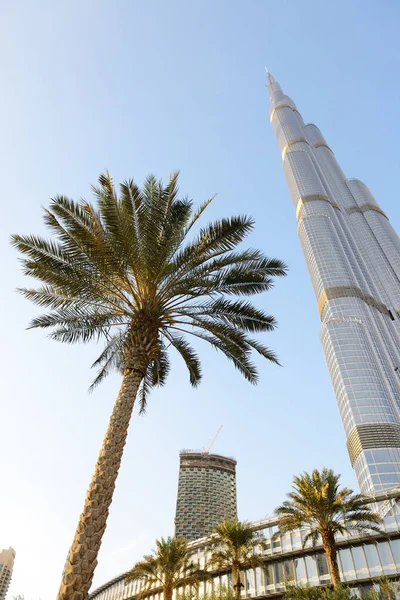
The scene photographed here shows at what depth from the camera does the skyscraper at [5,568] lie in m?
95.6

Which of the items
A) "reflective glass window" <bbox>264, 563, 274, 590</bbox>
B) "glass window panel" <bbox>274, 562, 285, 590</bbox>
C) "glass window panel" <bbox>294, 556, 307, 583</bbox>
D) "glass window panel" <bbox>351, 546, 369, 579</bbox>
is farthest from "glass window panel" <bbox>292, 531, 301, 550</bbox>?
"glass window panel" <bbox>351, 546, 369, 579</bbox>

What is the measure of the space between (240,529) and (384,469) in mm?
95884

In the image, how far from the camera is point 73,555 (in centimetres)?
809

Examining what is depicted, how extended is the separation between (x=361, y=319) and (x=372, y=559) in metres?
117

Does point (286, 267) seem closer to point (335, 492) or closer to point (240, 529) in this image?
point (335, 492)

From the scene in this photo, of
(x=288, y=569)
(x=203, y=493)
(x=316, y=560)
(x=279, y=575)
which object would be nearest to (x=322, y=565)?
(x=316, y=560)

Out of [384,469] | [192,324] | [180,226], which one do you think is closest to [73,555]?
[192,324]

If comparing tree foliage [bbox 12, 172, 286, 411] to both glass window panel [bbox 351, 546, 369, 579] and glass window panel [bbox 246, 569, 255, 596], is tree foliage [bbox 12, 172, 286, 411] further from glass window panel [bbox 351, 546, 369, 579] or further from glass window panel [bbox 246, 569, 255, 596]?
glass window panel [bbox 246, 569, 255, 596]

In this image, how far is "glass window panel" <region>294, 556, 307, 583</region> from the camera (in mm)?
34188

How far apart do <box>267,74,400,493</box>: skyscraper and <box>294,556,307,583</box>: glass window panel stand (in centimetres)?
8136

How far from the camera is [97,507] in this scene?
28.7ft

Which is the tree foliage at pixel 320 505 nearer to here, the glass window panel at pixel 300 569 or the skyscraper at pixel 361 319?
the glass window panel at pixel 300 569

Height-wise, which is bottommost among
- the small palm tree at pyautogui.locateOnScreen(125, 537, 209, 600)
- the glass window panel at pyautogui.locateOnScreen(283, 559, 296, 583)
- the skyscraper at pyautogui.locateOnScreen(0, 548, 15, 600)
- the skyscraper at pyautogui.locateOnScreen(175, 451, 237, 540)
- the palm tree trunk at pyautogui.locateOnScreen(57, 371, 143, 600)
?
the palm tree trunk at pyautogui.locateOnScreen(57, 371, 143, 600)

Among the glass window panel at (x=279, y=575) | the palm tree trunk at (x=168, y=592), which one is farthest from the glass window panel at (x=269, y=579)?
the palm tree trunk at (x=168, y=592)
